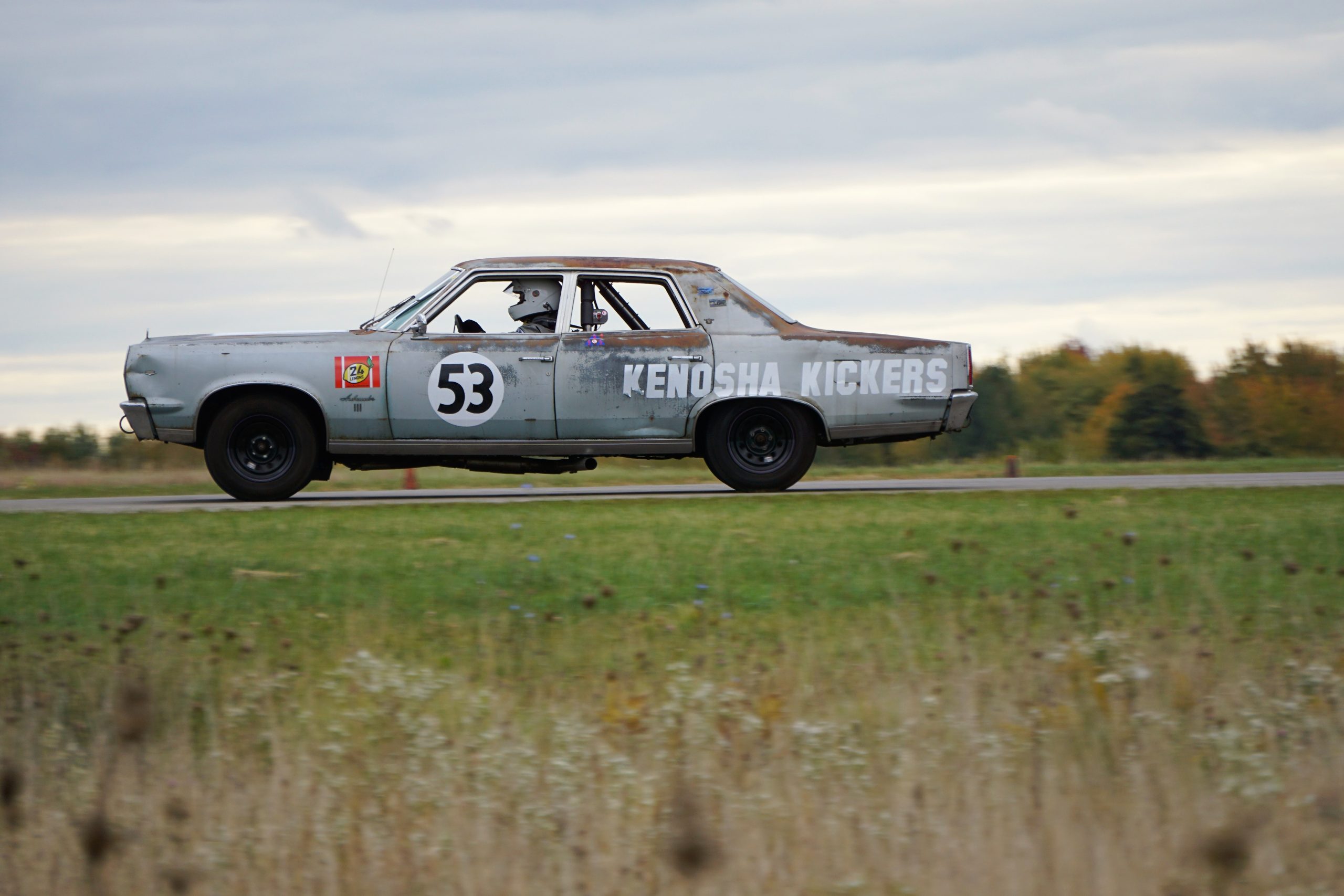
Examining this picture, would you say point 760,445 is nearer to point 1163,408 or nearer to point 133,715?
point 133,715

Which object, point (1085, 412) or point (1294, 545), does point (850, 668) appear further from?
point (1085, 412)

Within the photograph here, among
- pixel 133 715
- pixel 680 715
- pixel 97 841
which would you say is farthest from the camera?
pixel 680 715

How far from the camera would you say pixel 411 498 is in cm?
1130

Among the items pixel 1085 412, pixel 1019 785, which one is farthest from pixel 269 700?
pixel 1085 412

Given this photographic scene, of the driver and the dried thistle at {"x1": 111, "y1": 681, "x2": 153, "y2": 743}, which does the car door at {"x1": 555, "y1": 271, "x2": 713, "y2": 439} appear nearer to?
the driver

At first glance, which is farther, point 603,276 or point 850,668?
point 603,276

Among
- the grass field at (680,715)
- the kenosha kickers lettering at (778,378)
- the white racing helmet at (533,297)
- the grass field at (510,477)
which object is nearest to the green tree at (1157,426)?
the grass field at (510,477)

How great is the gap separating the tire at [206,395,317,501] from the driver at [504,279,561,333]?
1.79 m

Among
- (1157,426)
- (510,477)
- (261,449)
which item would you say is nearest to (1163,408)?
(1157,426)

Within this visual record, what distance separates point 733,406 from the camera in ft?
34.6

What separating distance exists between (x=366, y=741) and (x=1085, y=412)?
121ft

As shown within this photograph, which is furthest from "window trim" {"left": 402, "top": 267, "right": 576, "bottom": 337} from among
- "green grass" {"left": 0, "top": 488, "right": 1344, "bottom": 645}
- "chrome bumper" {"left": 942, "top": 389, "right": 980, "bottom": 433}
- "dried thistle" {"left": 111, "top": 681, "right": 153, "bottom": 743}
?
"dried thistle" {"left": 111, "top": 681, "right": 153, "bottom": 743}

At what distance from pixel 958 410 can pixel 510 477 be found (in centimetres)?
834

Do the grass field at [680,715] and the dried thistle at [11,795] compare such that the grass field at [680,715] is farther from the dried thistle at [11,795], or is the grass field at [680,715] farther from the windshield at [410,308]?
the windshield at [410,308]
